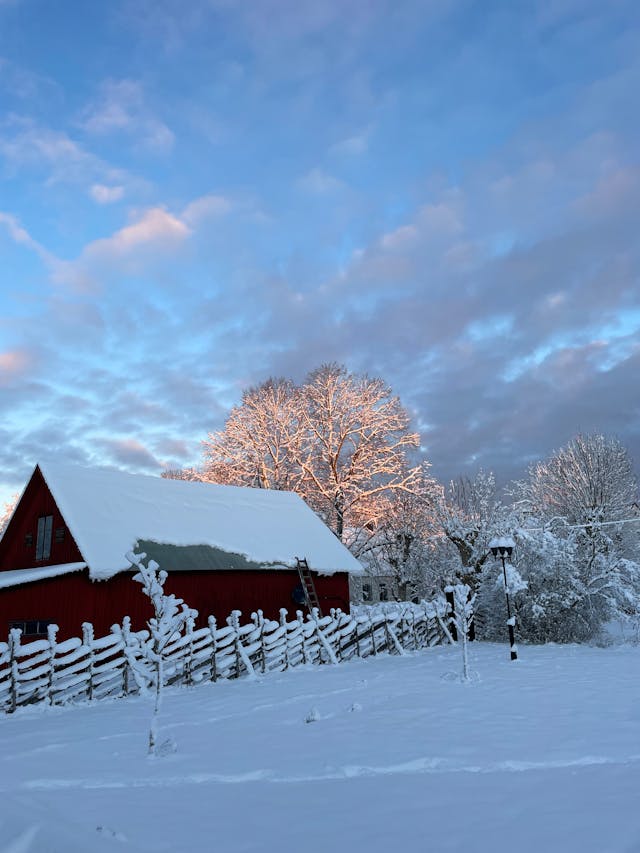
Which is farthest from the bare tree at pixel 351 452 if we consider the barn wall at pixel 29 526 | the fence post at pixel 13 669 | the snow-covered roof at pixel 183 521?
the fence post at pixel 13 669

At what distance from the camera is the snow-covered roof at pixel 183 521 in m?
17.7

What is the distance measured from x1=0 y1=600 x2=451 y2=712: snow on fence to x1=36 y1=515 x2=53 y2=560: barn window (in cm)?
312

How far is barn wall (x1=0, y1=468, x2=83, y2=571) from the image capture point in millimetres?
19516

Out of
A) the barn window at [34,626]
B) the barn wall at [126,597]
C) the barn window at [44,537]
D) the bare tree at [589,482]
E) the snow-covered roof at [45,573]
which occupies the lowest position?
the barn window at [34,626]

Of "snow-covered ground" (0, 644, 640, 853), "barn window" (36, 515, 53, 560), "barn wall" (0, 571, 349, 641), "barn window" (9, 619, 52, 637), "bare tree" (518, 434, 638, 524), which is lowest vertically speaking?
"snow-covered ground" (0, 644, 640, 853)

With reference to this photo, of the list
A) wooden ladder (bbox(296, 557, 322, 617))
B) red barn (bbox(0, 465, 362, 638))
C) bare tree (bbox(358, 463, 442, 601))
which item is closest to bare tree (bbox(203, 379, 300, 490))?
bare tree (bbox(358, 463, 442, 601))

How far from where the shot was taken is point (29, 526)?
20672 mm

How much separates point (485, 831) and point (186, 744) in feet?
15.0

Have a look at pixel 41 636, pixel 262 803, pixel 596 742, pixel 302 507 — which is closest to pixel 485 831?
pixel 262 803

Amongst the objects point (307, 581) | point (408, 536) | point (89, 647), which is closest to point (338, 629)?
point (307, 581)

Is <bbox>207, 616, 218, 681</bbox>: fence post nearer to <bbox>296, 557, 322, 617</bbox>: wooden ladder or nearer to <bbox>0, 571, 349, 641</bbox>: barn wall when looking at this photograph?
<bbox>0, 571, 349, 641</bbox>: barn wall

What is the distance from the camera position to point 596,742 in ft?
24.6

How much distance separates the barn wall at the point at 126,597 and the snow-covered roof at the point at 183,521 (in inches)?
29.0

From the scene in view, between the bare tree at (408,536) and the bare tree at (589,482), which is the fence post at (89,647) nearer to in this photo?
the bare tree at (408,536)
